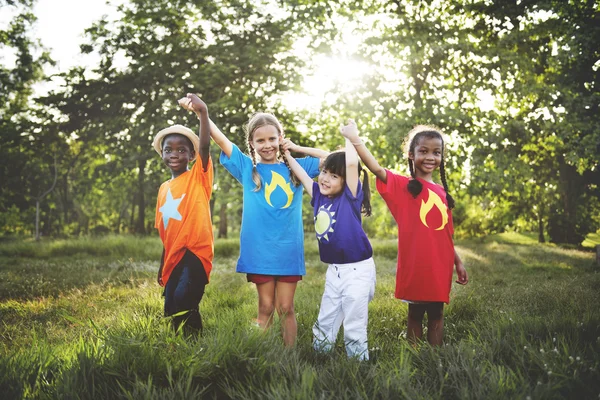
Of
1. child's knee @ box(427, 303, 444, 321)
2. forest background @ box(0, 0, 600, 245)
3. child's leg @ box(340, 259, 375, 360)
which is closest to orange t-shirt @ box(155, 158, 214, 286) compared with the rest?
child's leg @ box(340, 259, 375, 360)

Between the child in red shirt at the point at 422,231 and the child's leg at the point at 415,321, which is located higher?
the child in red shirt at the point at 422,231

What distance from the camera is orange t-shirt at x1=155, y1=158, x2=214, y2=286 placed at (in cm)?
345

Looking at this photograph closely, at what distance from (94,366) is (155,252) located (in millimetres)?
10218

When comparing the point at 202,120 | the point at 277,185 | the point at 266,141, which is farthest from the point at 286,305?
the point at 202,120

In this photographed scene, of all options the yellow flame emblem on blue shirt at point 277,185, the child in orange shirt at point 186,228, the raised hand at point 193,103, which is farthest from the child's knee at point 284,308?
the raised hand at point 193,103

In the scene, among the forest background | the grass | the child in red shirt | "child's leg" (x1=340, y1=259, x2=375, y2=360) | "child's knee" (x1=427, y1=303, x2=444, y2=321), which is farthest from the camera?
the forest background

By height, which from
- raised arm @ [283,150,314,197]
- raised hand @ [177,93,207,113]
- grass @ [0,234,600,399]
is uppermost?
raised hand @ [177,93,207,113]

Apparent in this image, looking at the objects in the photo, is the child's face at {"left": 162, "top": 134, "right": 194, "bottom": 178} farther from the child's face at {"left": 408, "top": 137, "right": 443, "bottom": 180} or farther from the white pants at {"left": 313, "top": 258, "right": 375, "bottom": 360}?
the child's face at {"left": 408, "top": 137, "right": 443, "bottom": 180}

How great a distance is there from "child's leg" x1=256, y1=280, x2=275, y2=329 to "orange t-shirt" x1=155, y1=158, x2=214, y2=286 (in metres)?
0.46

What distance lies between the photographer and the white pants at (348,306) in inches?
127

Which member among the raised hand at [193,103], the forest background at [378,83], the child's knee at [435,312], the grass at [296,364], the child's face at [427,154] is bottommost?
the grass at [296,364]

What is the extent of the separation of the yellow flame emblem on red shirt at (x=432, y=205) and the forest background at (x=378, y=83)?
881cm

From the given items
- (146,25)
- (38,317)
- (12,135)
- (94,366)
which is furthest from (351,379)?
(12,135)

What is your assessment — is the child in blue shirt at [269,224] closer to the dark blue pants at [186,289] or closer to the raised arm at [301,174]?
the raised arm at [301,174]
